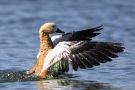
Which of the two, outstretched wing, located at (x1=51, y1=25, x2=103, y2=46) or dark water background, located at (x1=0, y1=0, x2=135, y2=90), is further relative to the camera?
outstretched wing, located at (x1=51, y1=25, x2=103, y2=46)

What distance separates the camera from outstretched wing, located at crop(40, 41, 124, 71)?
10265 millimetres

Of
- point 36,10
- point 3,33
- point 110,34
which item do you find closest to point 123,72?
point 110,34

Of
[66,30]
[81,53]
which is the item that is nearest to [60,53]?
[81,53]

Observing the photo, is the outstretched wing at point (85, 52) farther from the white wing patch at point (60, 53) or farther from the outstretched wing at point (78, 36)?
the outstretched wing at point (78, 36)

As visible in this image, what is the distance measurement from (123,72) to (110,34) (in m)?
5.45

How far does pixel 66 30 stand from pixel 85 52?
7.46 meters

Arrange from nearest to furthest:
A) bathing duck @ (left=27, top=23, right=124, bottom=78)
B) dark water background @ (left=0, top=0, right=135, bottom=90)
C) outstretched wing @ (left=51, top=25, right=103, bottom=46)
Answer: bathing duck @ (left=27, top=23, right=124, bottom=78) < dark water background @ (left=0, top=0, right=135, bottom=90) < outstretched wing @ (left=51, top=25, right=103, bottom=46)

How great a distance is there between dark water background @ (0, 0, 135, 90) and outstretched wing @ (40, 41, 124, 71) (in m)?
0.49

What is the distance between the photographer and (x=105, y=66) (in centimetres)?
1252

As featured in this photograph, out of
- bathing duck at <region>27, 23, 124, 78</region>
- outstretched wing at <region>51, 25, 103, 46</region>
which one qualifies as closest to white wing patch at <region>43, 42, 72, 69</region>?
bathing duck at <region>27, 23, 124, 78</region>

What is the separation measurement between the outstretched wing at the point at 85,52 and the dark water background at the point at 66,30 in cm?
49

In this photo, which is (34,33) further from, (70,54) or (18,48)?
(70,54)

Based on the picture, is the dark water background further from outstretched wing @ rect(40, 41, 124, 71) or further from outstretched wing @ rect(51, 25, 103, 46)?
outstretched wing @ rect(51, 25, 103, 46)

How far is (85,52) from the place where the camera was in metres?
10.4
